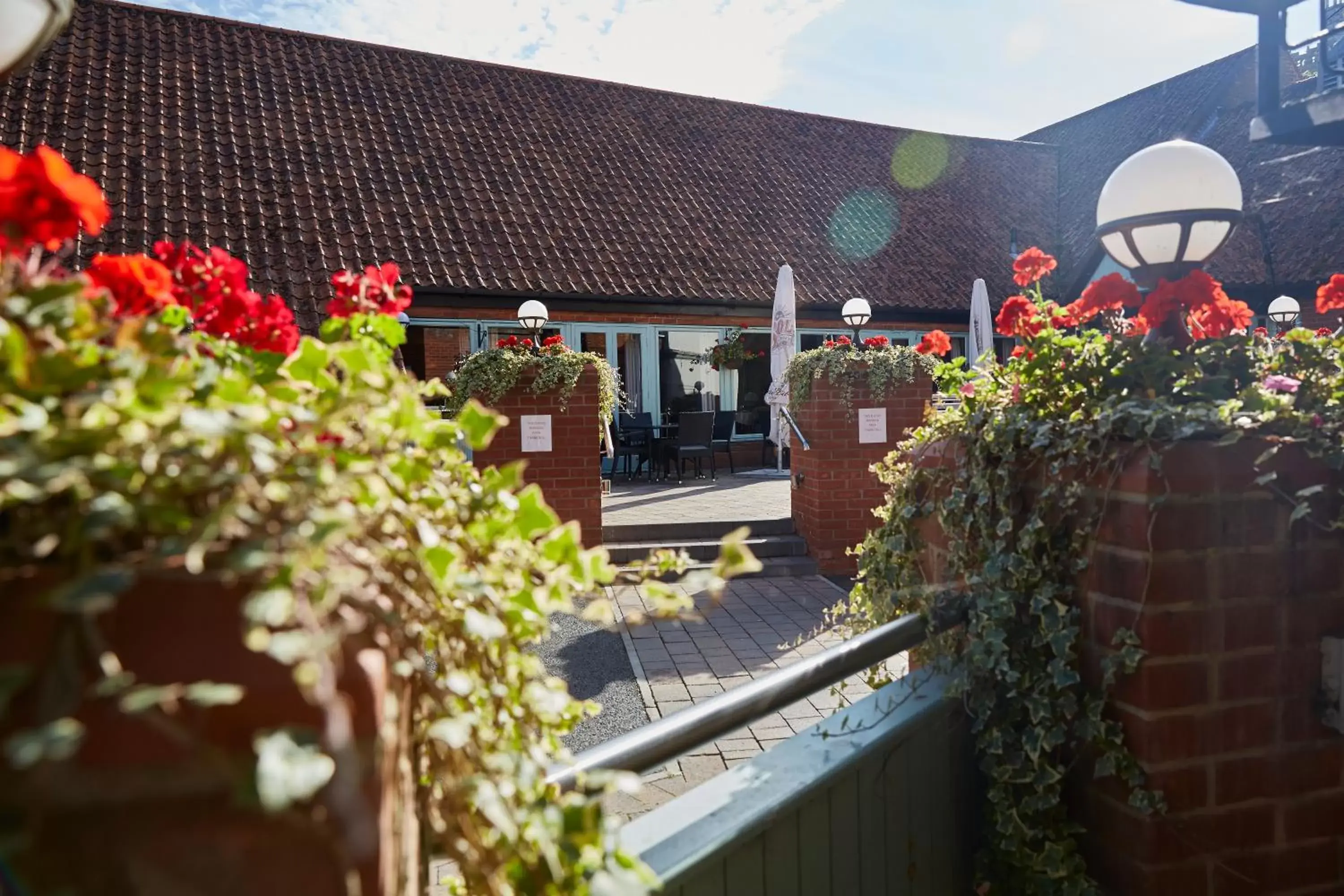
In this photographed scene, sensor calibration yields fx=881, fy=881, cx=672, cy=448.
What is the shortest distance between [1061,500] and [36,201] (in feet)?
4.82

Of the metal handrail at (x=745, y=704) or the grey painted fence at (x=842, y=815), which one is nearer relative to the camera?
the metal handrail at (x=745, y=704)

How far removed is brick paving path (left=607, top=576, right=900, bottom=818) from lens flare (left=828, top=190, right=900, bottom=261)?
9.38 meters

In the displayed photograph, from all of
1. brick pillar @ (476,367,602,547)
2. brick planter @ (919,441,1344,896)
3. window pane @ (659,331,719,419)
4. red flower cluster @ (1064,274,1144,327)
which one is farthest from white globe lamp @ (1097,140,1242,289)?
window pane @ (659,331,719,419)

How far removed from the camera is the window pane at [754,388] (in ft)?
46.6

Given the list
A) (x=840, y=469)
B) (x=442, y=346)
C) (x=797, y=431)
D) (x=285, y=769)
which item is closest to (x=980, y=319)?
(x=797, y=431)

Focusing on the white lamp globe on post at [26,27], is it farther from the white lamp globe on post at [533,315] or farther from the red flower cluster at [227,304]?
the white lamp globe on post at [533,315]

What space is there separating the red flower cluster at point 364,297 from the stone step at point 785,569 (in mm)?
6222

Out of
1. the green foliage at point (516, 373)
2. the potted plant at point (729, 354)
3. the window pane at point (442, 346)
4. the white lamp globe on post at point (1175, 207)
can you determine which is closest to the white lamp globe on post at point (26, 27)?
the white lamp globe on post at point (1175, 207)

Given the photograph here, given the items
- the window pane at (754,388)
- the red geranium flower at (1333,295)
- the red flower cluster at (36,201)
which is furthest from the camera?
the window pane at (754,388)

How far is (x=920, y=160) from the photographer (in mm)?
18359

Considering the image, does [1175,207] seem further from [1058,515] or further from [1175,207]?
[1058,515]

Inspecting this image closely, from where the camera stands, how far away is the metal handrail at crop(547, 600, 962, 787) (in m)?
1.14

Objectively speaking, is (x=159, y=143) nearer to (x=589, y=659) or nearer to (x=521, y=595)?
(x=589, y=659)

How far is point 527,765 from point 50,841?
353 mm
